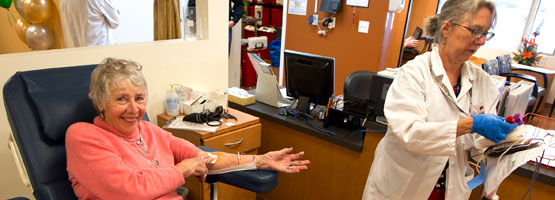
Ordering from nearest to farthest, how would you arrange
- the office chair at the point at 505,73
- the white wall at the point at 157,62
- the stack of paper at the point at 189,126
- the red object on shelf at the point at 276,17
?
the white wall at the point at 157,62
the stack of paper at the point at 189,126
the office chair at the point at 505,73
the red object on shelf at the point at 276,17

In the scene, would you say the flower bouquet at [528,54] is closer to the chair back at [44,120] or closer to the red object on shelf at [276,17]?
the red object on shelf at [276,17]

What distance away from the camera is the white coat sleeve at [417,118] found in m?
1.13

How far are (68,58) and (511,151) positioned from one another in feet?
6.59

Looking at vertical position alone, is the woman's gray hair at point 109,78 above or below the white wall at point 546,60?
above

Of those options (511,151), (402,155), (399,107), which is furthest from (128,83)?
(511,151)

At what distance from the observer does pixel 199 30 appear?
7.51 feet

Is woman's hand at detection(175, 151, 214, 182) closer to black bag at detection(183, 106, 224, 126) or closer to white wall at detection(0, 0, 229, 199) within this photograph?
black bag at detection(183, 106, 224, 126)

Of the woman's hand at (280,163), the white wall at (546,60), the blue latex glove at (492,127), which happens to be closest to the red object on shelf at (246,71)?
the woman's hand at (280,163)

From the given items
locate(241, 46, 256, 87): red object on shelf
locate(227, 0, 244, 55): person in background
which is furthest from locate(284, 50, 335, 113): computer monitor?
locate(241, 46, 256, 87): red object on shelf

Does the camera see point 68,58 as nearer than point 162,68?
Yes

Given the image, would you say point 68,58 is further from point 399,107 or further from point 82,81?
point 399,107

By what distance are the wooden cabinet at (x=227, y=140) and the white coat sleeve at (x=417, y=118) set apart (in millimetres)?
1022

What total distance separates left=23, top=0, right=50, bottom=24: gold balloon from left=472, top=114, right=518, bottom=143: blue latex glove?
2.58m

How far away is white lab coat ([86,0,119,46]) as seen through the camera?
8.73 ft
